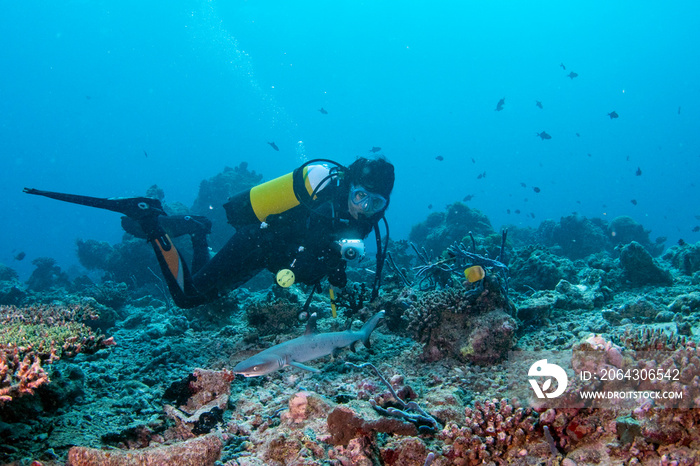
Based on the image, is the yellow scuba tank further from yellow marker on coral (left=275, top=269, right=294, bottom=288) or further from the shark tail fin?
the shark tail fin

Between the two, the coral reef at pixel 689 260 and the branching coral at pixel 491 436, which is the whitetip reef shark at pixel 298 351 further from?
the coral reef at pixel 689 260

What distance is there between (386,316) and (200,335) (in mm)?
4135

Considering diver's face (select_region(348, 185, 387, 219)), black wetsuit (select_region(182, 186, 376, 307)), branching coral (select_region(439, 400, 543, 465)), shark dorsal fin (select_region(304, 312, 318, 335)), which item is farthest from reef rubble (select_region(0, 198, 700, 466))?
diver's face (select_region(348, 185, 387, 219))

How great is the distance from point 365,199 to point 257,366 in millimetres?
3412

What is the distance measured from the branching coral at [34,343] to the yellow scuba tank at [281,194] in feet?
9.72

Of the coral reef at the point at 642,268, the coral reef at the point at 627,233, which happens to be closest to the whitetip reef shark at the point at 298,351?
the coral reef at the point at 642,268

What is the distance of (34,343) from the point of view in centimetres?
326

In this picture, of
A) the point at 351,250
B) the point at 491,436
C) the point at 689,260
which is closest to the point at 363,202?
the point at 351,250

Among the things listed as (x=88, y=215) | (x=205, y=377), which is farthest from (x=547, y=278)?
(x=88, y=215)

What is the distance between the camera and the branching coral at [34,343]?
275cm

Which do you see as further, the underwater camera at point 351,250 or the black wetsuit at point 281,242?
the black wetsuit at point 281,242

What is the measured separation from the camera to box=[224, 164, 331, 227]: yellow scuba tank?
6.35 meters

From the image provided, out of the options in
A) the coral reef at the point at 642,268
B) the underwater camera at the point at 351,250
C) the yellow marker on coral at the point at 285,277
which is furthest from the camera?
the coral reef at the point at 642,268

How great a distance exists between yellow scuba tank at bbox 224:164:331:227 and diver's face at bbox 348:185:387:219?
615mm
